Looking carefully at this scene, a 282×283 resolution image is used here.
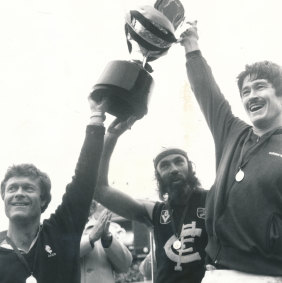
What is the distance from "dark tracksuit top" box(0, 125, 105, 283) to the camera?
2.51m

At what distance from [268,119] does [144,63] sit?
0.83 meters

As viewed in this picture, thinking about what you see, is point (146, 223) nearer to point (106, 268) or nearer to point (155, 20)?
point (106, 268)

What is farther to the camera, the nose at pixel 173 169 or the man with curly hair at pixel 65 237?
the nose at pixel 173 169

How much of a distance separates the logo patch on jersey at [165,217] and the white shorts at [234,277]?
95cm

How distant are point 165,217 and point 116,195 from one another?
37 cm

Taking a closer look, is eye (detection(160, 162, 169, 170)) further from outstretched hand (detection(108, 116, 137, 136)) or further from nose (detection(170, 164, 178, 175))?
outstretched hand (detection(108, 116, 137, 136))

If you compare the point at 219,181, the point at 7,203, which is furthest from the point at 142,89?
the point at 7,203

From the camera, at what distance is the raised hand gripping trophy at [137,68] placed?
260 centimetres

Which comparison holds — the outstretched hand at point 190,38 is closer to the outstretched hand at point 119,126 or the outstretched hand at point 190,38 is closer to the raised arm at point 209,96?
the raised arm at point 209,96

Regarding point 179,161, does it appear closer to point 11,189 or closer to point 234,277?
point 11,189

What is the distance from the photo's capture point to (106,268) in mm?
3879

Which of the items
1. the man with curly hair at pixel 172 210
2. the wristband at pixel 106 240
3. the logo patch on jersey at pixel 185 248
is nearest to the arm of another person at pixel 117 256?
the wristband at pixel 106 240

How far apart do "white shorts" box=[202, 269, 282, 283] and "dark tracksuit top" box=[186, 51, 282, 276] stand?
0.08ft

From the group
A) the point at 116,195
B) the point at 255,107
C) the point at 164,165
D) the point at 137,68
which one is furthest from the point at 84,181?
the point at 164,165
